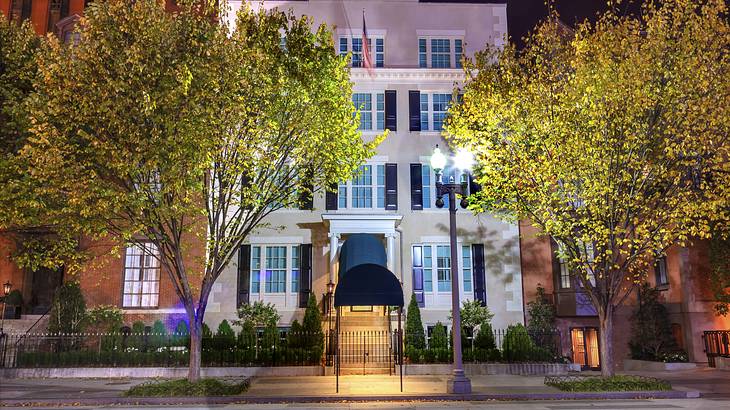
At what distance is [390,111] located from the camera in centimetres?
2631

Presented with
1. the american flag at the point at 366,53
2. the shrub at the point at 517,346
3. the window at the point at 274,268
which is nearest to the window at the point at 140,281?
the window at the point at 274,268

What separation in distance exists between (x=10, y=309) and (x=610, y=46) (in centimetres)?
2570

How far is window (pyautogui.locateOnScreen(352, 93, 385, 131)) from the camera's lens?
86.1ft

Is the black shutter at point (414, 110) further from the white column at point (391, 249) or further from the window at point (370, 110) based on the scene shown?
the white column at point (391, 249)

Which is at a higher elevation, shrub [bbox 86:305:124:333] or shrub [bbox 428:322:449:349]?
shrub [bbox 86:305:124:333]

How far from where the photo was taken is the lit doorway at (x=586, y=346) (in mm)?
25938

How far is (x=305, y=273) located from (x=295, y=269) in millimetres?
536

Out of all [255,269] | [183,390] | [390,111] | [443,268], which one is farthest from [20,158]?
[443,268]

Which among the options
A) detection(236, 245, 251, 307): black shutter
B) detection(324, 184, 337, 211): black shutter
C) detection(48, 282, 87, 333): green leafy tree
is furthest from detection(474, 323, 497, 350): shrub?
detection(48, 282, 87, 333): green leafy tree

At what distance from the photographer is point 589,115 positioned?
52.2 feet

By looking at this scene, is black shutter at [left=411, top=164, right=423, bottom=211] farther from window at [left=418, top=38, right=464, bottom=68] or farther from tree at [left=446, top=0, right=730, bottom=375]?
tree at [left=446, top=0, right=730, bottom=375]

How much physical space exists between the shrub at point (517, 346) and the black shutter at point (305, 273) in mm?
8632

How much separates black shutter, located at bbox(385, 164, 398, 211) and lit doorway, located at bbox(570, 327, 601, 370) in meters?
10.4

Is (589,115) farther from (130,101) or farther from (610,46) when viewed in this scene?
(130,101)
